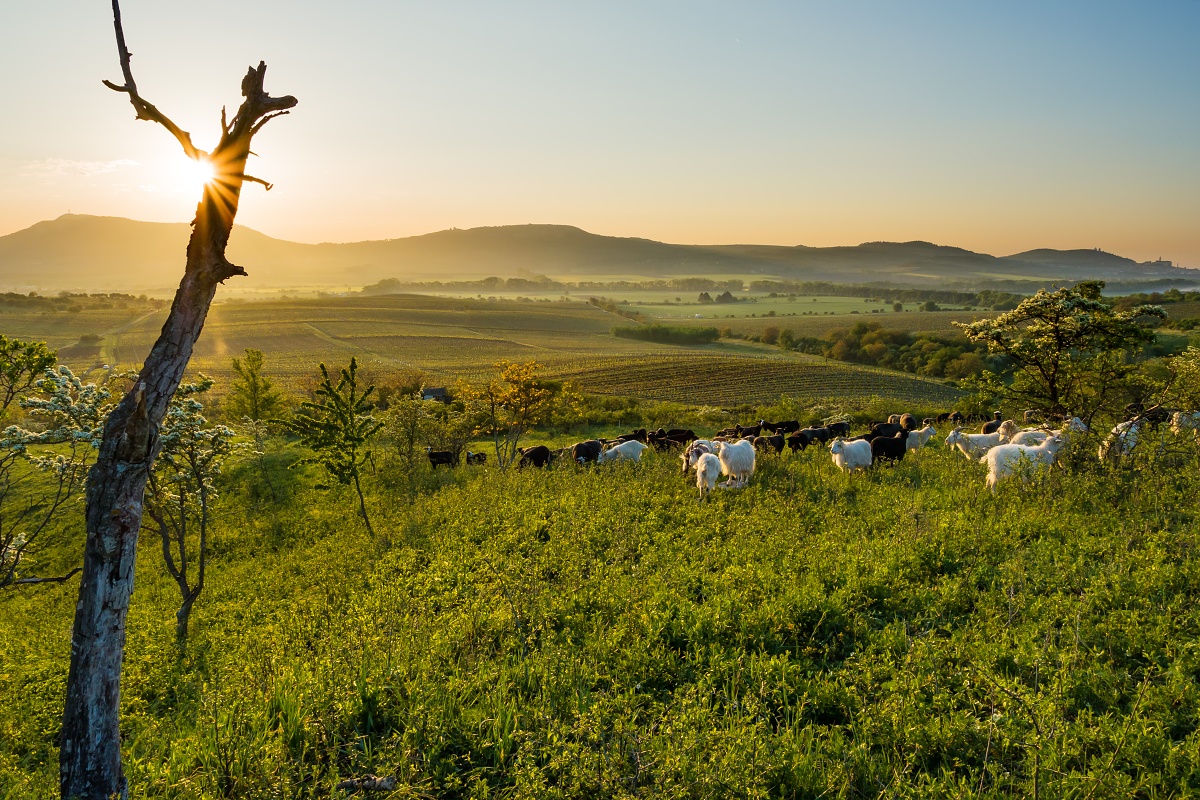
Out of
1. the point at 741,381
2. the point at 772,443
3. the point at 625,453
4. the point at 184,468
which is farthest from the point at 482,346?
the point at 184,468

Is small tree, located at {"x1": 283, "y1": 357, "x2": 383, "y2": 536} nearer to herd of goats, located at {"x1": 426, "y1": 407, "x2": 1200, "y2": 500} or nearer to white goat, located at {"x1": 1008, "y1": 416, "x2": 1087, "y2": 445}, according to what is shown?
herd of goats, located at {"x1": 426, "y1": 407, "x2": 1200, "y2": 500}

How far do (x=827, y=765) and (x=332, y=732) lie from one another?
14.6 ft

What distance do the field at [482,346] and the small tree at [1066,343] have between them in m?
42.3

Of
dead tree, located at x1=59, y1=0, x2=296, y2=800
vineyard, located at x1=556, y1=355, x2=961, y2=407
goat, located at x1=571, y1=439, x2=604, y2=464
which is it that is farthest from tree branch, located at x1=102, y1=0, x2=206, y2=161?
vineyard, located at x1=556, y1=355, x2=961, y2=407

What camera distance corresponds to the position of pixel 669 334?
121625 mm

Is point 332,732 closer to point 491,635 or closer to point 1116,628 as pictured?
point 491,635

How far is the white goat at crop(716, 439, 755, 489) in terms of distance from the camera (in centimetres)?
1427

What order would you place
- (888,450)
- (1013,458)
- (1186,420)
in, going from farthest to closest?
1. (888,450)
2. (1186,420)
3. (1013,458)

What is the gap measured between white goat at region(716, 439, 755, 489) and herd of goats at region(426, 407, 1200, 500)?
1 centimetres

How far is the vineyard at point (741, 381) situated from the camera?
2559 inches

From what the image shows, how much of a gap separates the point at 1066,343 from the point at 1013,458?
8305mm

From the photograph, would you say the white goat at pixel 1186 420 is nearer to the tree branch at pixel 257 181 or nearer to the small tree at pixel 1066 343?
the small tree at pixel 1066 343

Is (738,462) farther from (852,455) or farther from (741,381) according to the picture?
(741,381)

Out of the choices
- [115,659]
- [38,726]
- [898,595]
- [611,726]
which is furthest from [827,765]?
[38,726]
